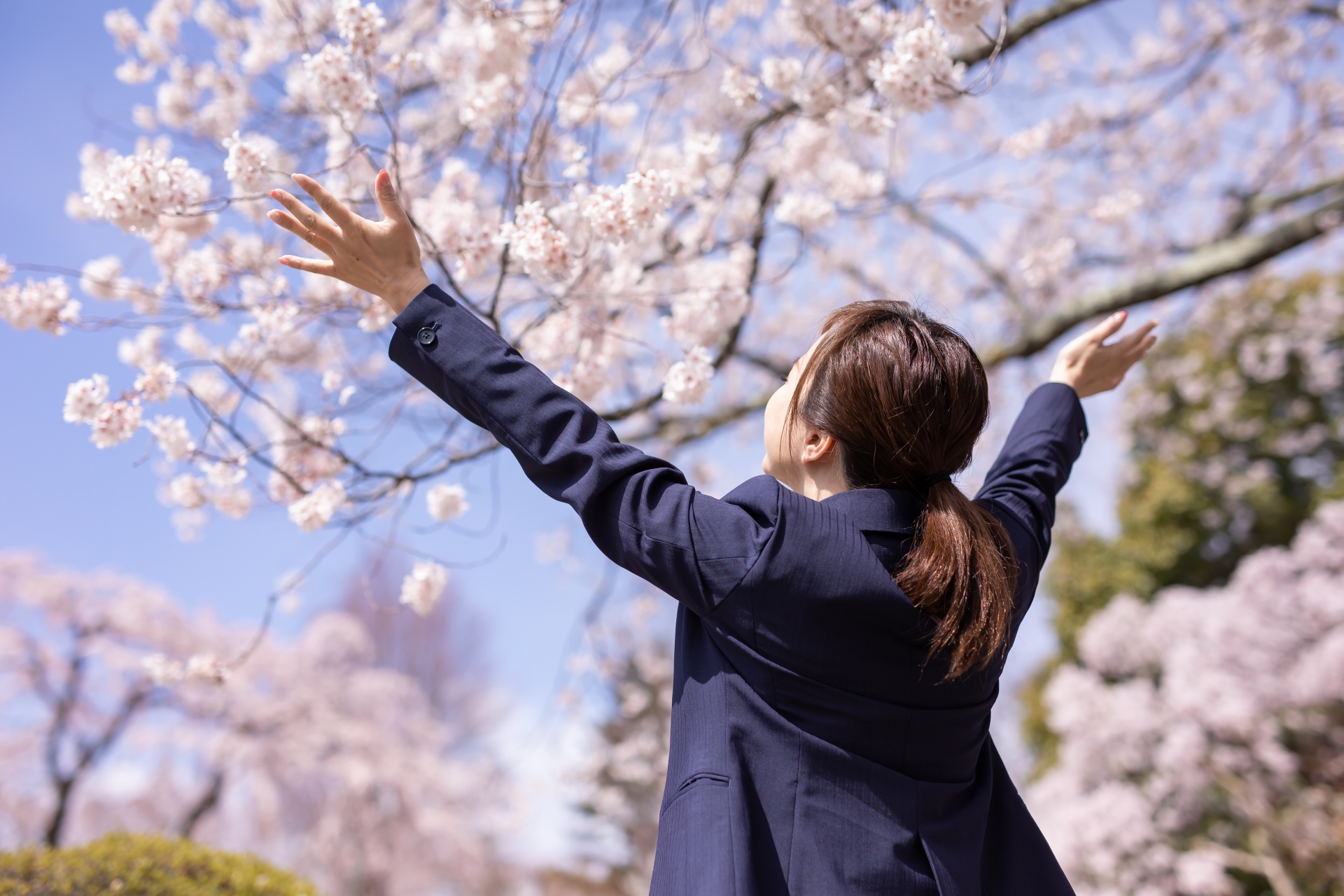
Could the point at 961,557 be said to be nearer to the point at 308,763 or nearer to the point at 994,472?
the point at 994,472

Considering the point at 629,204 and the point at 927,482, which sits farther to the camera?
the point at 629,204

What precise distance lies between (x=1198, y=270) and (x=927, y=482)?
223 centimetres

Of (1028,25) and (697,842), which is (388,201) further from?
(1028,25)

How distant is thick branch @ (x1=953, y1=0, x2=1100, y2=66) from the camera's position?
2188mm

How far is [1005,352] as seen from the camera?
2865mm

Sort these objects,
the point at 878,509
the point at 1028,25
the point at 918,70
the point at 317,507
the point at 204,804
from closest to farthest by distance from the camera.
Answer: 1. the point at 878,509
2. the point at 918,70
3. the point at 317,507
4. the point at 1028,25
5. the point at 204,804

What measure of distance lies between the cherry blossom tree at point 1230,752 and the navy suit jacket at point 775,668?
465 cm

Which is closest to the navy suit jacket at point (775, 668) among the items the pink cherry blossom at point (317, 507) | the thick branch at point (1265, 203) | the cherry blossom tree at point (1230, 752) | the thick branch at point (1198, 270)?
the pink cherry blossom at point (317, 507)

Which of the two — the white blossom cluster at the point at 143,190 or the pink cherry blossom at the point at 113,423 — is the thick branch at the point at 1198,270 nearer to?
the white blossom cluster at the point at 143,190

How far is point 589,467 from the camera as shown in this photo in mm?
988

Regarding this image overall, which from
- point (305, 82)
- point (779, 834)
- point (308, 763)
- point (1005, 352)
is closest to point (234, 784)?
point (308, 763)

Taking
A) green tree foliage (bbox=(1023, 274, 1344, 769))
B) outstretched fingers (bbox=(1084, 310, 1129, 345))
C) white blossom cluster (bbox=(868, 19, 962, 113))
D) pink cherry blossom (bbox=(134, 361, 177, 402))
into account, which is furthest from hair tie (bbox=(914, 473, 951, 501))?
green tree foliage (bbox=(1023, 274, 1344, 769))

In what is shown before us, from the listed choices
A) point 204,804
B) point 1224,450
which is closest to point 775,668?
point 204,804

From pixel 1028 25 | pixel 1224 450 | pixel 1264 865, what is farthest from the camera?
pixel 1224 450
